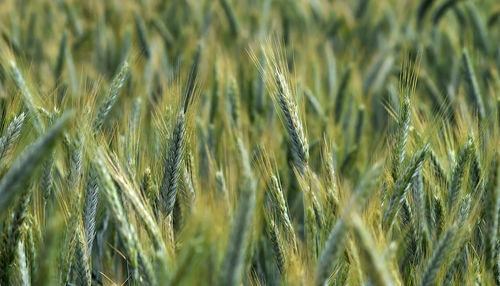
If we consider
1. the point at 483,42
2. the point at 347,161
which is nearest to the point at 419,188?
the point at 347,161

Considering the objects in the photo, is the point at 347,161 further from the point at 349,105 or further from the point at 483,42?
the point at 483,42

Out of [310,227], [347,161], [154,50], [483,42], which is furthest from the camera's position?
[483,42]

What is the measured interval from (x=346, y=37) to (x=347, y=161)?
1826 mm

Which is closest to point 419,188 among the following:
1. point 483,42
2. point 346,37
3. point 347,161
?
point 347,161

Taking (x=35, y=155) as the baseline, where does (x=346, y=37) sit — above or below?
below

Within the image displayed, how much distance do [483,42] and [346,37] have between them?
33.7 inches

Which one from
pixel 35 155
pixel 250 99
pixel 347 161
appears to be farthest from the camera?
pixel 250 99

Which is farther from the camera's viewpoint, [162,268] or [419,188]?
[419,188]

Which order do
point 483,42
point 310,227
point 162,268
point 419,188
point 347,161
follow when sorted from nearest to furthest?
point 162,268 → point 310,227 → point 419,188 → point 347,161 → point 483,42

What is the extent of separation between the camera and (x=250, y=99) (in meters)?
2.33

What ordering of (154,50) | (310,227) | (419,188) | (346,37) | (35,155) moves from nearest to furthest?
(35,155) → (310,227) → (419,188) → (154,50) → (346,37)

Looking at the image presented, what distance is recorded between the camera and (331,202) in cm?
121

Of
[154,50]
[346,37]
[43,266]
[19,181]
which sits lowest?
[346,37]

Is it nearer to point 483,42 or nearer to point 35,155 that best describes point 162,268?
point 35,155
